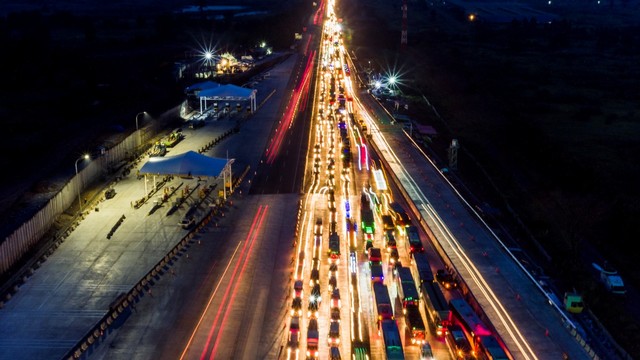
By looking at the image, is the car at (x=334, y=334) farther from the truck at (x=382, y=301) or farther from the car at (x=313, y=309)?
the truck at (x=382, y=301)

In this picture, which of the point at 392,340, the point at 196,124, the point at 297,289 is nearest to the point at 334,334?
the point at 392,340

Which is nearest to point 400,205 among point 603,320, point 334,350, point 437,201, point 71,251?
point 437,201


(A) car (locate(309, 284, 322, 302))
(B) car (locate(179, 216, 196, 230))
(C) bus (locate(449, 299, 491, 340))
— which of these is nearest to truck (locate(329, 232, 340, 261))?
(A) car (locate(309, 284, 322, 302))

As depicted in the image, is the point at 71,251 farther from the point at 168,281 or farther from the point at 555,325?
the point at 555,325

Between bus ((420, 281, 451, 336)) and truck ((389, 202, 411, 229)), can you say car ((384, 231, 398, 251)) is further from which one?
bus ((420, 281, 451, 336))

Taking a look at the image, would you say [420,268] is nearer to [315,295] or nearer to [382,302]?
[382,302]
